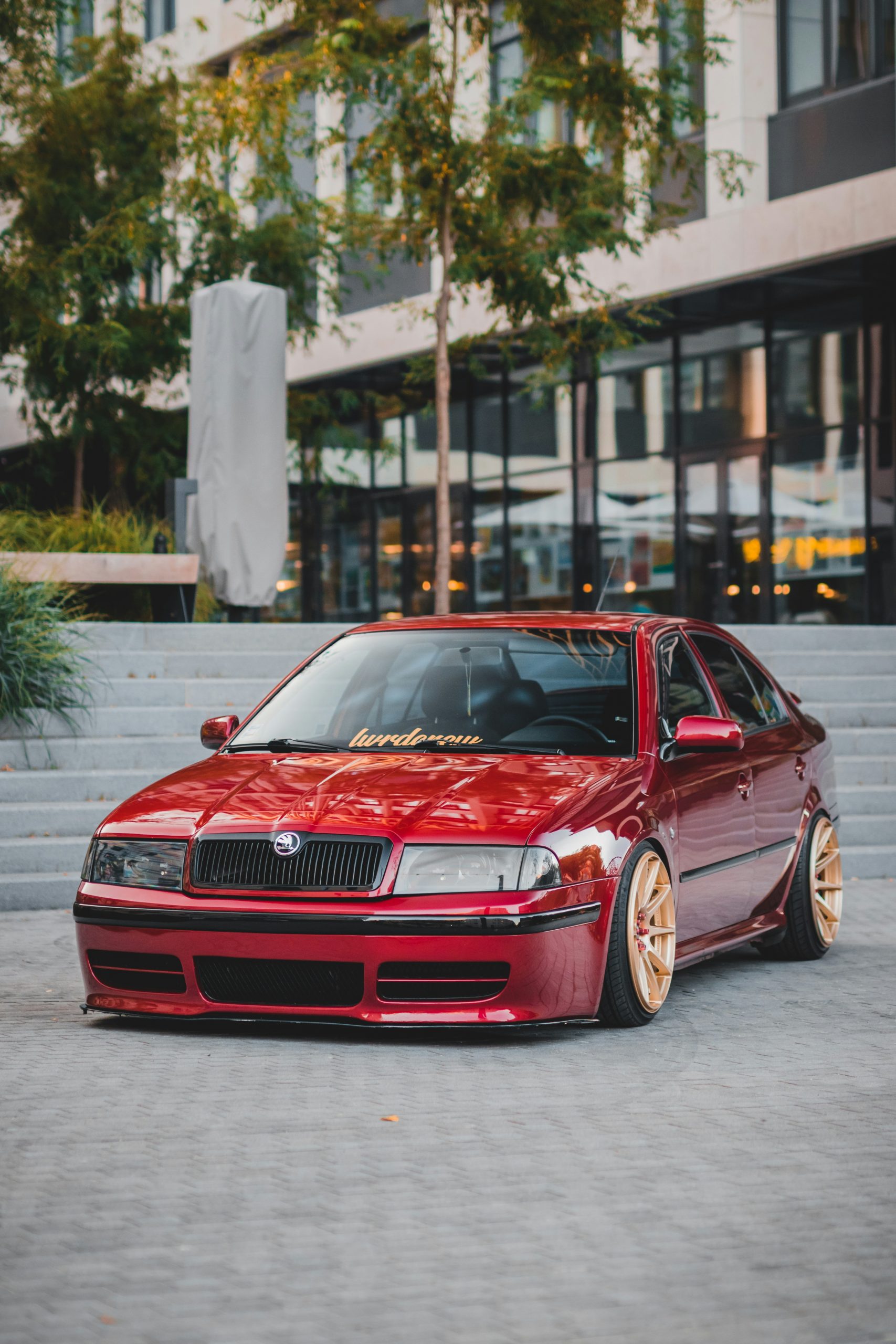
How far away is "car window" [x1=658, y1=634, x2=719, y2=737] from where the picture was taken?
24.7ft

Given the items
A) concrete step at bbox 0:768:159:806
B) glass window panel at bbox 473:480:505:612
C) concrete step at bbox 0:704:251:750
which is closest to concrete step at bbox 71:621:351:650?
concrete step at bbox 0:704:251:750

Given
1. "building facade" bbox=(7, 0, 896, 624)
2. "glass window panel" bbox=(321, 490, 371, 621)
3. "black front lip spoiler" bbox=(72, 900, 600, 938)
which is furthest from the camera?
"glass window panel" bbox=(321, 490, 371, 621)

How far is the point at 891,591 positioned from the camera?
22.1 meters

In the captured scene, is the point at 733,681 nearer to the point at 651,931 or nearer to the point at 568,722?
the point at 568,722

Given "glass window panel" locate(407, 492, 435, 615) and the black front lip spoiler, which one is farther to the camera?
"glass window panel" locate(407, 492, 435, 615)

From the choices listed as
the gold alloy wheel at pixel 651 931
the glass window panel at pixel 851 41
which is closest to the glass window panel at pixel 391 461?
the glass window panel at pixel 851 41

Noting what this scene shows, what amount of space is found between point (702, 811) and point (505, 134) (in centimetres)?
1151

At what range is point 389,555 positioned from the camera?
3155 cm

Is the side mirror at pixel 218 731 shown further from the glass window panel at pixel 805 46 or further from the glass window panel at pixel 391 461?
the glass window panel at pixel 391 461

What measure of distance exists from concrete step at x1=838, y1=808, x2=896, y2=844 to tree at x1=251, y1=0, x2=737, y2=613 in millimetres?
5685

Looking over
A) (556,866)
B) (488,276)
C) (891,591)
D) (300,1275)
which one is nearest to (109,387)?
(488,276)

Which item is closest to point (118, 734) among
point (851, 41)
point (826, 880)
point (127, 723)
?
point (127, 723)

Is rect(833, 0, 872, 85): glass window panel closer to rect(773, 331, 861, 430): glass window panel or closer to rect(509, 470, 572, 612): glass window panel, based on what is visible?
rect(773, 331, 861, 430): glass window panel

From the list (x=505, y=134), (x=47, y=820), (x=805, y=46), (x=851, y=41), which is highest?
(x=805, y=46)
